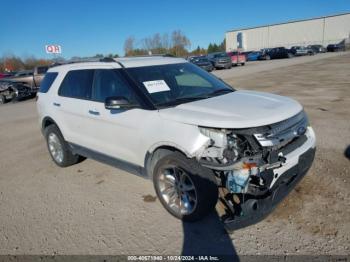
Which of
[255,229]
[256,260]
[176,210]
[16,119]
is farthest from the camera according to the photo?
[16,119]

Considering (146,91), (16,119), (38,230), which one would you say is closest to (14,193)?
(38,230)

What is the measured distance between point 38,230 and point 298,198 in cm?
319

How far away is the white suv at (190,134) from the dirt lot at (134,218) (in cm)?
29

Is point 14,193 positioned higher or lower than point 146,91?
lower

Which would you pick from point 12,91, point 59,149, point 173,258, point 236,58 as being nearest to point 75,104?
point 59,149

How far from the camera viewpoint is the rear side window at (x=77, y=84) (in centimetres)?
444

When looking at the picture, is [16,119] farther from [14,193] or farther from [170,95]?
[170,95]

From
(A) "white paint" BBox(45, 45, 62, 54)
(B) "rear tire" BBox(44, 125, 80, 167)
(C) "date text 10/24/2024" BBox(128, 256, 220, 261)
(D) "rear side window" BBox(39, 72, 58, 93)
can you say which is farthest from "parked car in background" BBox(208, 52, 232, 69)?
(C) "date text 10/24/2024" BBox(128, 256, 220, 261)

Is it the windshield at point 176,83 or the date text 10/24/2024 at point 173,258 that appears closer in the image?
the date text 10/24/2024 at point 173,258

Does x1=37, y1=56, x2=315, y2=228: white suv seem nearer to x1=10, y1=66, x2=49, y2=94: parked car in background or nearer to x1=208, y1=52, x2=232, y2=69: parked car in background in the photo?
x1=10, y1=66, x2=49, y2=94: parked car in background

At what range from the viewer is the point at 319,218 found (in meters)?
3.26

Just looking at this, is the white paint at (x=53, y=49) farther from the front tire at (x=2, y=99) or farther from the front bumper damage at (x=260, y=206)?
the front bumper damage at (x=260, y=206)

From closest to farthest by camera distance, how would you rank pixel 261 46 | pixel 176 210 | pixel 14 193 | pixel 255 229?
pixel 255 229 < pixel 176 210 < pixel 14 193 < pixel 261 46

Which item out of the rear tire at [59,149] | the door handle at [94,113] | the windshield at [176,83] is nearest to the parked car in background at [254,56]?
the windshield at [176,83]
